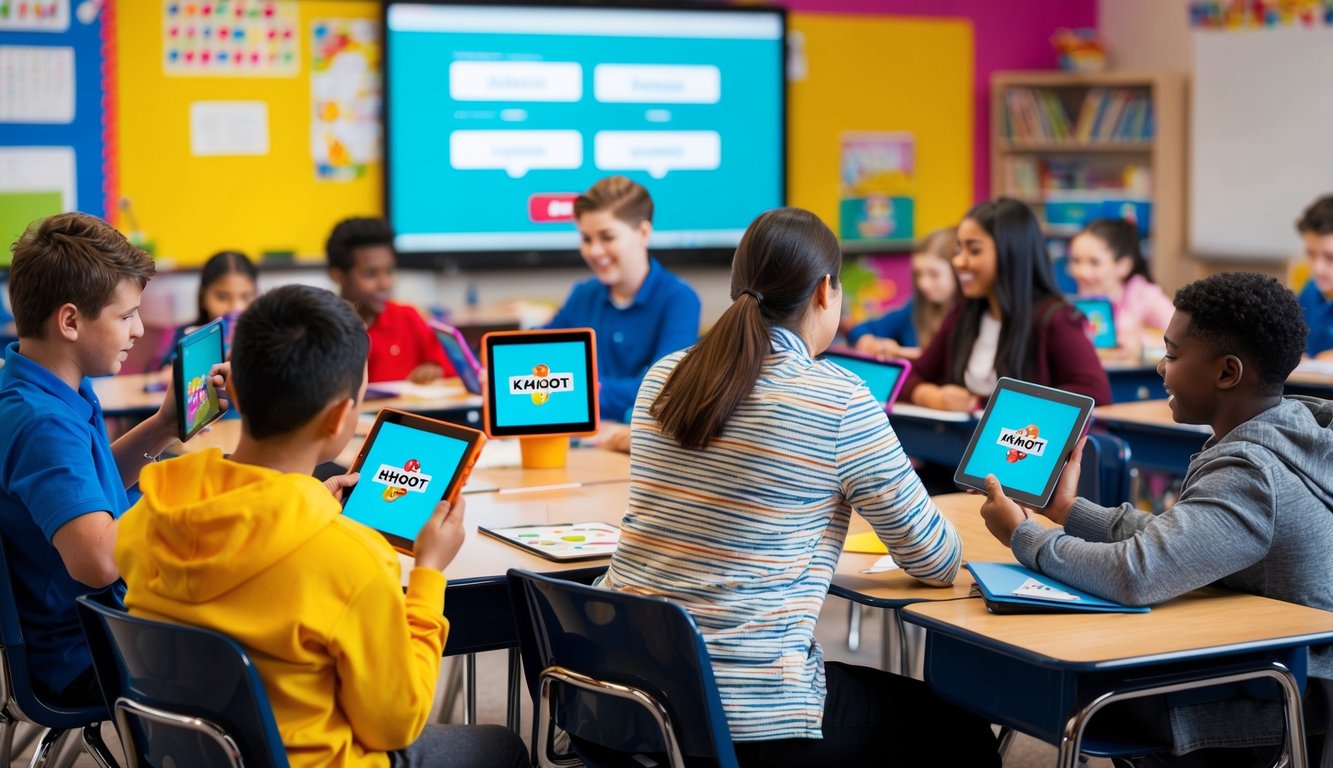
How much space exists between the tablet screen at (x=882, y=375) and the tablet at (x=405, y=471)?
4.25 feet

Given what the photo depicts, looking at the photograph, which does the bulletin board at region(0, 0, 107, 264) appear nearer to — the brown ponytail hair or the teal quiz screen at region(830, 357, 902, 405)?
the teal quiz screen at region(830, 357, 902, 405)

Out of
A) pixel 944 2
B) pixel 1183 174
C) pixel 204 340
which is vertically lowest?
pixel 204 340

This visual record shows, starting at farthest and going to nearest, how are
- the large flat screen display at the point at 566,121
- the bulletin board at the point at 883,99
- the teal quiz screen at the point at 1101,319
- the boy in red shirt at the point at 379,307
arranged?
1. the bulletin board at the point at 883,99
2. the large flat screen display at the point at 566,121
3. the teal quiz screen at the point at 1101,319
4. the boy in red shirt at the point at 379,307

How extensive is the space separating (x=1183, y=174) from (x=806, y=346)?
251 inches

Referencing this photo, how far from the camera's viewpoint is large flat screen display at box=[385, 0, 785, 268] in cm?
674

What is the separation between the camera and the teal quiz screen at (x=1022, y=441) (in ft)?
7.13

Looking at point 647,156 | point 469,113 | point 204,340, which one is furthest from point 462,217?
point 204,340

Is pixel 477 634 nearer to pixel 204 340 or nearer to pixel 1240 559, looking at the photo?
pixel 204 340

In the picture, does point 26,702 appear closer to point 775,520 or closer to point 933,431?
point 775,520

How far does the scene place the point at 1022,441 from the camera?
2203 millimetres

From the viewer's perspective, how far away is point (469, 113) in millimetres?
6836

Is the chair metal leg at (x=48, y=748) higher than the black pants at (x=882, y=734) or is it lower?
lower

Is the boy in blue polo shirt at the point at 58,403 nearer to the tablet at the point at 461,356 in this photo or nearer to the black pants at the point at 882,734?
the black pants at the point at 882,734

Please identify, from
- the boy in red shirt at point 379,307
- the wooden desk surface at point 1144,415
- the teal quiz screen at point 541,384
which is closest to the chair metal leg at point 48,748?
the teal quiz screen at point 541,384
